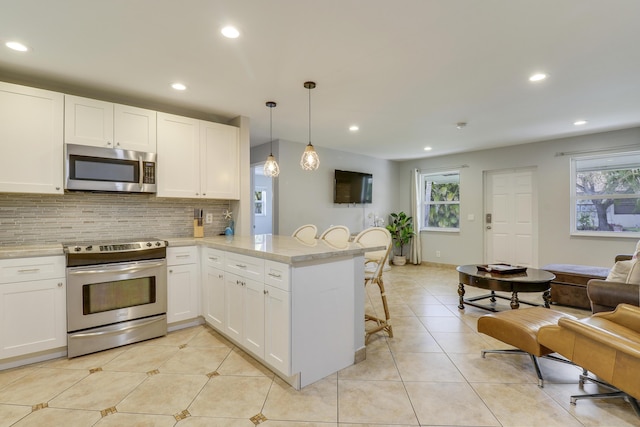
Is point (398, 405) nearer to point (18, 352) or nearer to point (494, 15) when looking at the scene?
point (494, 15)

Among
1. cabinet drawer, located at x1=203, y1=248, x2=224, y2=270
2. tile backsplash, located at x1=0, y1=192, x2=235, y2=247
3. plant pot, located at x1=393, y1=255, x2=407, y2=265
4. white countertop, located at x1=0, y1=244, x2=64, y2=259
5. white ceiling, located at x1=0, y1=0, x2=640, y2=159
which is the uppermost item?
white ceiling, located at x1=0, y1=0, x2=640, y2=159

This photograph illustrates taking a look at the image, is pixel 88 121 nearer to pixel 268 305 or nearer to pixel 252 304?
pixel 252 304

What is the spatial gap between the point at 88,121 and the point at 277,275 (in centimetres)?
237

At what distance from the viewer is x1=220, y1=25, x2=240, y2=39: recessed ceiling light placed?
210cm

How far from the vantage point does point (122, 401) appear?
2.00 m

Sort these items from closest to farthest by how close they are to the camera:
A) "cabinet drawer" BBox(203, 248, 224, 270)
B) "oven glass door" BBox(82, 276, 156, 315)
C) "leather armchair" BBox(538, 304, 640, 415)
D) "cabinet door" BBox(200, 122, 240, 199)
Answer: "leather armchair" BBox(538, 304, 640, 415)
"oven glass door" BBox(82, 276, 156, 315)
"cabinet drawer" BBox(203, 248, 224, 270)
"cabinet door" BBox(200, 122, 240, 199)

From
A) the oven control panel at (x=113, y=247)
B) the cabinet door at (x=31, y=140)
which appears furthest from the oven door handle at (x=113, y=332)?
the cabinet door at (x=31, y=140)

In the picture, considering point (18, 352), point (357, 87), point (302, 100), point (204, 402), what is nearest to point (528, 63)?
point (357, 87)

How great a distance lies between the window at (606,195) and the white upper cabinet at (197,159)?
5425 millimetres

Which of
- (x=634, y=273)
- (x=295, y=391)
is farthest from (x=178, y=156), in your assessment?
(x=634, y=273)

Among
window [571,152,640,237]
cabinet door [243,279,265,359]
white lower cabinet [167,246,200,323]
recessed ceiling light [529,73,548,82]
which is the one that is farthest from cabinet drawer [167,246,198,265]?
window [571,152,640,237]

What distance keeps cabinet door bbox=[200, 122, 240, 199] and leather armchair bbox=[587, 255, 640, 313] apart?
3.75m

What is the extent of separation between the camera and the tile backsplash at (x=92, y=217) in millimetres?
2830

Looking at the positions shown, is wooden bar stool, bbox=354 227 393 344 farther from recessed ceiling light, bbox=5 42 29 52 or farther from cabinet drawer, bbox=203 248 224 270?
recessed ceiling light, bbox=5 42 29 52
